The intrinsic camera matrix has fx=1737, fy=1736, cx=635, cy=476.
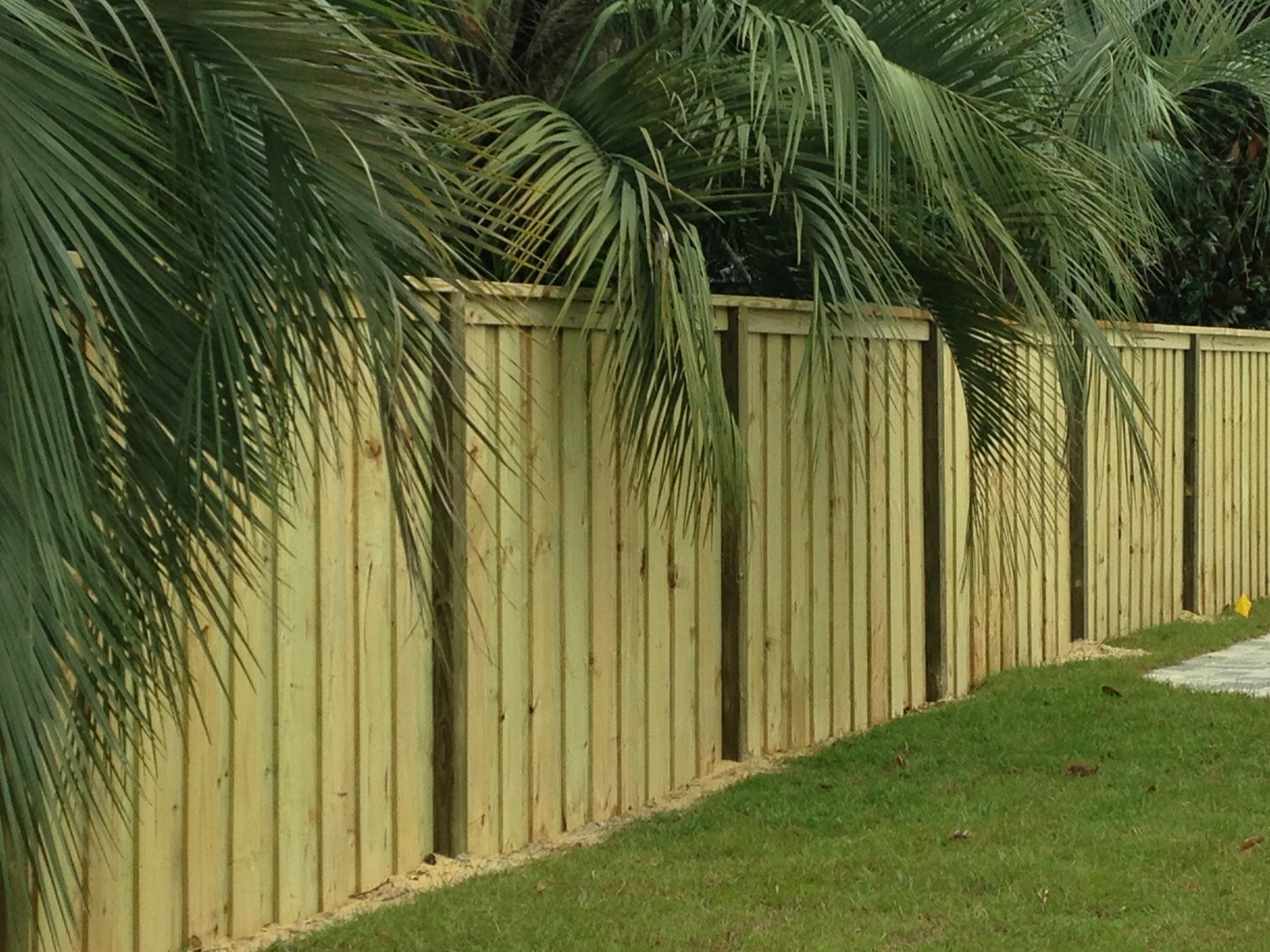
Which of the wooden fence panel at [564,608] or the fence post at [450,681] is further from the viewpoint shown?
the wooden fence panel at [564,608]

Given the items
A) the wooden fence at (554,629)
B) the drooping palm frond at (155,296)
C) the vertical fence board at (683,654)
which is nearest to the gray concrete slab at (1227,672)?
the wooden fence at (554,629)

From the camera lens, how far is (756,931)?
14.1 ft

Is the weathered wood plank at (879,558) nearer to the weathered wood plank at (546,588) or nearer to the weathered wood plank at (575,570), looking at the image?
the weathered wood plank at (575,570)

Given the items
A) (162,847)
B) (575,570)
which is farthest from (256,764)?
(575,570)

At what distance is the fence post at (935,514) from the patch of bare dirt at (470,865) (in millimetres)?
1498

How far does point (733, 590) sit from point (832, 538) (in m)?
0.76

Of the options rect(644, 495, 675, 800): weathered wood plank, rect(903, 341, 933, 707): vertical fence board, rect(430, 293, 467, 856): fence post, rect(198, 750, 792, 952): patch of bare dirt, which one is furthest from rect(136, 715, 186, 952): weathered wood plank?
rect(903, 341, 933, 707): vertical fence board

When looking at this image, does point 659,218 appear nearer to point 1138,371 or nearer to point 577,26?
point 577,26

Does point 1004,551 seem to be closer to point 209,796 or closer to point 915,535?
point 915,535

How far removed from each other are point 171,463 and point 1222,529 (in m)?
9.45

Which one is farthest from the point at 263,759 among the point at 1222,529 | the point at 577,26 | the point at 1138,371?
the point at 1222,529

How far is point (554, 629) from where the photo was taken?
17.5 feet

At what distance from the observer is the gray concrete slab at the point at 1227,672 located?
25.3 feet

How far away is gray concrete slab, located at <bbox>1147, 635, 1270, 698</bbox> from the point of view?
7.71 m
